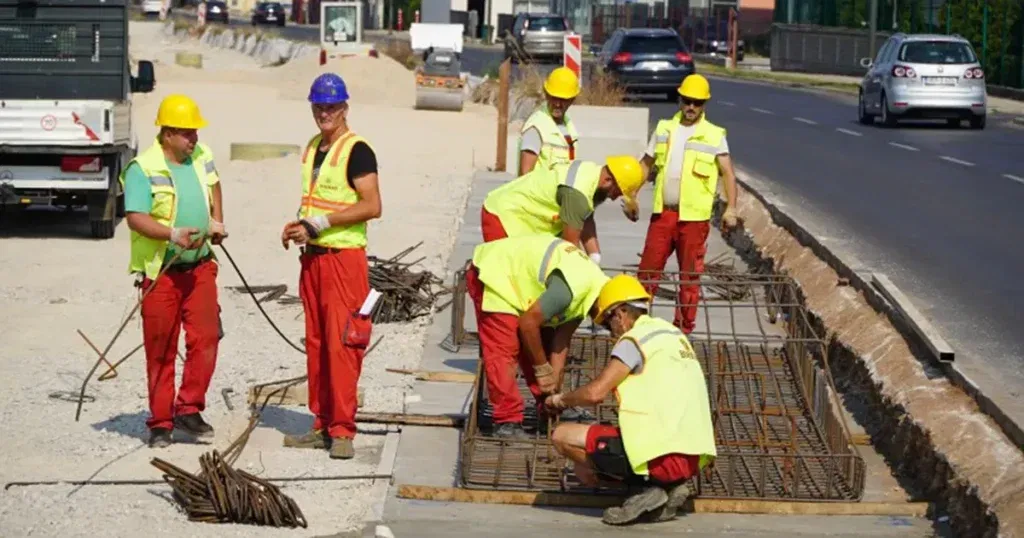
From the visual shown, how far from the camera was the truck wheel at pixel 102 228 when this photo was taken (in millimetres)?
17156

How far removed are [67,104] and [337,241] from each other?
29.0 ft

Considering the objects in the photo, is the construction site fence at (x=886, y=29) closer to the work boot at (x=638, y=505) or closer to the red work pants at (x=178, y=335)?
the red work pants at (x=178, y=335)

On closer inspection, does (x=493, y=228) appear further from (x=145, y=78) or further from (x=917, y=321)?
(x=145, y=78)

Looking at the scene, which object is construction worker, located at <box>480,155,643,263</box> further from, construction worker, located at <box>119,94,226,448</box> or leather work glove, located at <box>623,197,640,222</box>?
construction worker, located at <box>119,94,226,448</box>

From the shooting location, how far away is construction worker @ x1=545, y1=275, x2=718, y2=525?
745 centimetres

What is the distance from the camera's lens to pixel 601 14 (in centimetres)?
8612

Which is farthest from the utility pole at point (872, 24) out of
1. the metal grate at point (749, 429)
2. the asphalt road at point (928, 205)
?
the metal grate at point (749, 429)

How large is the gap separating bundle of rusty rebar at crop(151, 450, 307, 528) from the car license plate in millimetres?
30935

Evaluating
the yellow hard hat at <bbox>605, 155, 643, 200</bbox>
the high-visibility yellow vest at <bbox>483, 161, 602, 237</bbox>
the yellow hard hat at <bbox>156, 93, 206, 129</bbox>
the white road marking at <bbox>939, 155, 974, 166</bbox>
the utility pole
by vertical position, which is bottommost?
the white road marking at <bbox>939, 155, 974, 166</bbox>

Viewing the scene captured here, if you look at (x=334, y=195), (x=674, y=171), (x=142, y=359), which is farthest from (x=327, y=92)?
(x=674, y=171)

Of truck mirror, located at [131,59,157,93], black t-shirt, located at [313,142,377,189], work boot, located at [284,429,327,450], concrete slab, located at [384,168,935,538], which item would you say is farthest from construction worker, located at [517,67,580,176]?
truck mirror, located at [131,59,157,93]

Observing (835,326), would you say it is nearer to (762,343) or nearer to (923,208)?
(762,343)

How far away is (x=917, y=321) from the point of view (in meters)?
9.98

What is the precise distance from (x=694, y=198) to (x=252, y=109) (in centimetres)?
2614
